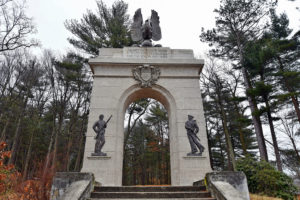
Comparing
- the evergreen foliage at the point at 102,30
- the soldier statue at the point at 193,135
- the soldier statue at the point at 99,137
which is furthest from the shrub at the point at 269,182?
the evergreen foliage at the point at 102,30

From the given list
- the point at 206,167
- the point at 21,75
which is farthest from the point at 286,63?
the point at 21,75

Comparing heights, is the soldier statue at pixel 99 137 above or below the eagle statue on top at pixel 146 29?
below

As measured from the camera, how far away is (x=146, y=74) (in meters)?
10.2

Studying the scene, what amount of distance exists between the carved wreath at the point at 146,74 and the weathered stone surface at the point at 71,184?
220 inches

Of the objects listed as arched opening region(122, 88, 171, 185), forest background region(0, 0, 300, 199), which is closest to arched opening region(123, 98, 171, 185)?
arched opening region(122, 88, 171, 185)

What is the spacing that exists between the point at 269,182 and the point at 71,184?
27.8ft

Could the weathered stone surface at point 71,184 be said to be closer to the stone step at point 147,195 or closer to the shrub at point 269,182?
the stone step at point 147,195

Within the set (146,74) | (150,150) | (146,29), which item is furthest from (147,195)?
(150,150)

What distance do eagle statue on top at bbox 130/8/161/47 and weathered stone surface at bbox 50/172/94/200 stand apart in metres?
8.13

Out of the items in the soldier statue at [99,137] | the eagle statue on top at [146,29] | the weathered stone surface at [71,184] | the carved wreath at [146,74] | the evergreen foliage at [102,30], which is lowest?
the weathered stone surface at [71,184]

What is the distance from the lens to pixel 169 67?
10523mm

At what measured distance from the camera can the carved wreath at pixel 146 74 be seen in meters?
10.1

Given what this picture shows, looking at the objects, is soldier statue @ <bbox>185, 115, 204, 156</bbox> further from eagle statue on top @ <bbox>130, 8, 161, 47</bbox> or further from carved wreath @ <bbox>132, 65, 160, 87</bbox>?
eagle statue on top @ <bbox>130, 8, 161, 47</bbox>

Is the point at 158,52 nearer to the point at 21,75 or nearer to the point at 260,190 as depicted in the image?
the point at 260,190
